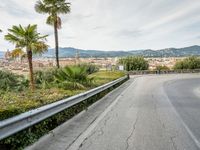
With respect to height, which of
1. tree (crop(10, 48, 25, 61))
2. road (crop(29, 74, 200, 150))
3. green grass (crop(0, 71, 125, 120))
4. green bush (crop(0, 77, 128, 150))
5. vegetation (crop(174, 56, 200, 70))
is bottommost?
vegetation (crop(174, 56, 200, 70))

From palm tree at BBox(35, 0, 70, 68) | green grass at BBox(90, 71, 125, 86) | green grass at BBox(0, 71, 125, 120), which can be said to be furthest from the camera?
palm tree at BBox(35, 0, 70, 68)

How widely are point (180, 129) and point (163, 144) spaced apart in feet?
5.77

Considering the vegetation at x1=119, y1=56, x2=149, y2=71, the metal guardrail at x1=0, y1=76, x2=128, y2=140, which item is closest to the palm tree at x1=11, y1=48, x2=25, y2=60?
the metal guardrail at x1=0, y1=76, x2=128, y2=140

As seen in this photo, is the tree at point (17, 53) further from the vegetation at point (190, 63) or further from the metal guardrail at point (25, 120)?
the vegetation at point (190, 63)

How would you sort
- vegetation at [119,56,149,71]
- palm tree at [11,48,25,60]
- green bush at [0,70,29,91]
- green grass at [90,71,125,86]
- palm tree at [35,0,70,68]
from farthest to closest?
vegetation at [119,56,149,71], palm tree at [35,0,70,68], palm tree at [11,48,25,60], green grass at [90,71,125,86], green bush at [0,70,29,91]

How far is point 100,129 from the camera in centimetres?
802

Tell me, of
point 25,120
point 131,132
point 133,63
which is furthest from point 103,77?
point 133,63

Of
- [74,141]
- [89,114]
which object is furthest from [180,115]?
[74,141]

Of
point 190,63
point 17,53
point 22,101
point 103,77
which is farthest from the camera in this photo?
point 190,63

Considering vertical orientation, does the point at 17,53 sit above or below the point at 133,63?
above

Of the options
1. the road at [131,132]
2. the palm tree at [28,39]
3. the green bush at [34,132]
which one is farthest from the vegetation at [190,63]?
the green bush at [34,132]

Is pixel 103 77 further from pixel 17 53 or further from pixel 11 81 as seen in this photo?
pixel 11 81

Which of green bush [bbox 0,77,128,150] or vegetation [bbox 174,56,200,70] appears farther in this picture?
vegetation [bbox 174,56,200,70]

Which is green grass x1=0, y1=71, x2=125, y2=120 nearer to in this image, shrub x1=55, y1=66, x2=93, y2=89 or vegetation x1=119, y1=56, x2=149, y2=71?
shrub x1=55, y1=66, x2=93, y2=89
